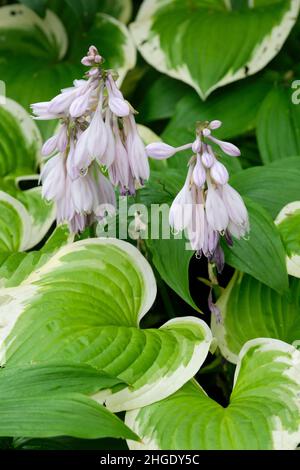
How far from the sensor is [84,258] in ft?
4.78

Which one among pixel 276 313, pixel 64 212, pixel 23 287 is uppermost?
pixel 64 212

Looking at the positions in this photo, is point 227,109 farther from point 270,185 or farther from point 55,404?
point 55,404

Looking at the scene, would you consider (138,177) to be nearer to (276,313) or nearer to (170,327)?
(170,327)

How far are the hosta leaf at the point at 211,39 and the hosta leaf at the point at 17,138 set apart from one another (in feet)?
1.34

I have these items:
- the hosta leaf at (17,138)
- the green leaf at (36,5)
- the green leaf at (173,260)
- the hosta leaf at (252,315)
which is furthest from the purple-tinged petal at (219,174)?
the green leaf at (36,5)

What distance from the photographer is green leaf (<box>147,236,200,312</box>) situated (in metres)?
1.44

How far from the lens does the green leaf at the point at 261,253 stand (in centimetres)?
142

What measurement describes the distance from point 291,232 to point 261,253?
3.8 inches

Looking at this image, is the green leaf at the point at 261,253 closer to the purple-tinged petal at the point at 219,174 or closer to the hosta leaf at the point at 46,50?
the purple-tinged petal at the point at 219,174

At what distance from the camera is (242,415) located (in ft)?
4.01

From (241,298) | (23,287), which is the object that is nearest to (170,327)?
(241,298)

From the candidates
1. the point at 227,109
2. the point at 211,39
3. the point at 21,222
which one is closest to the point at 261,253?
the point at 21,222

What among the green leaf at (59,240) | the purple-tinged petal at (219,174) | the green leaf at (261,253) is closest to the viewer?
the purple-tinged petal at (219,174)
